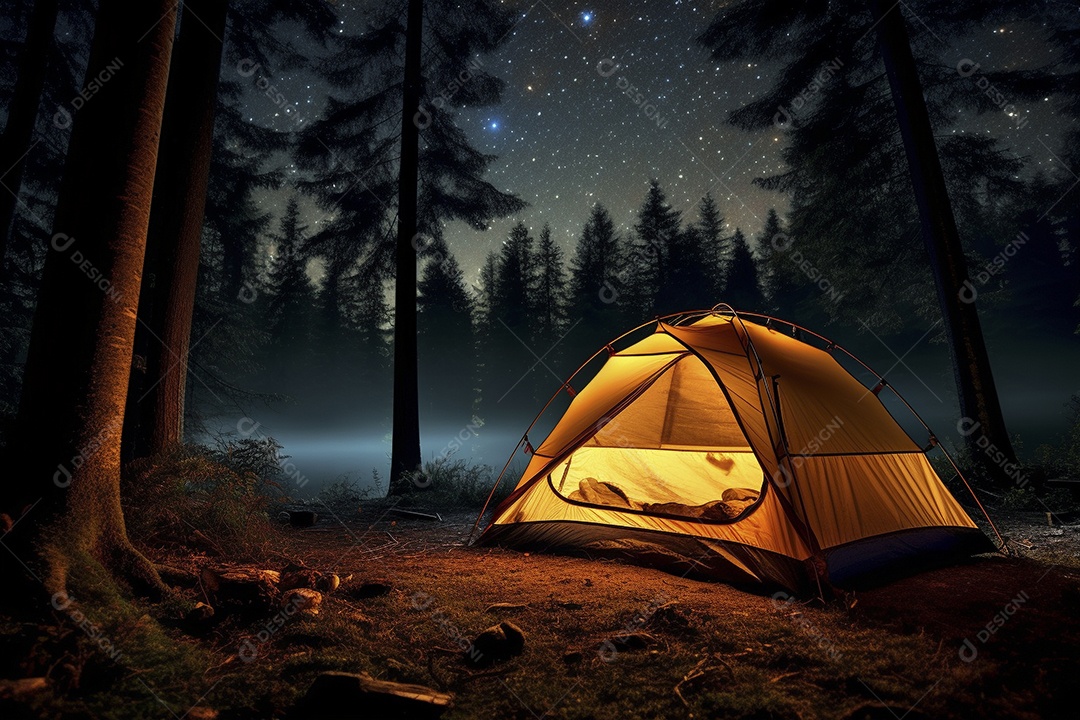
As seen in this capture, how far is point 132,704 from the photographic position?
2055mm

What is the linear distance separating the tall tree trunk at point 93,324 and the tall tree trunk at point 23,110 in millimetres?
8482

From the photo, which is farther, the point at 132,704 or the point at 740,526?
the point at 740,526

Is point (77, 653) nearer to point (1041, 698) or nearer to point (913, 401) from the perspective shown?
point (1041, 698)

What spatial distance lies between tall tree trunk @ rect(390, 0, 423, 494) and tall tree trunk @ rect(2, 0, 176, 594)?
6.28m

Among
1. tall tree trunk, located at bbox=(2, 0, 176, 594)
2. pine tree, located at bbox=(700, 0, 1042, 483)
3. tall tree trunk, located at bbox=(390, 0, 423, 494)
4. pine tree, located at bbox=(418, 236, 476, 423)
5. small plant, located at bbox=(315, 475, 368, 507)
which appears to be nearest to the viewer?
tall tree trunk, located at bbox=(2, 0, 176, 594)

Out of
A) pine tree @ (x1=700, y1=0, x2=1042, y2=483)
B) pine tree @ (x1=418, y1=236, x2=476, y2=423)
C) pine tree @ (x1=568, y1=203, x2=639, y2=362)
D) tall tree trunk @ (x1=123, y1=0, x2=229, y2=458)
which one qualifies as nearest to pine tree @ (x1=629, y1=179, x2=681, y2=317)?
pine tree @ (x1=568, y1=203, x2=639, y2=362)

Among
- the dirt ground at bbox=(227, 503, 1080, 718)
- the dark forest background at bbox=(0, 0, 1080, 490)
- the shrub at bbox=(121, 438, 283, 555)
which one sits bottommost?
the dirt ground at bbox=(227, 503, 1080, 718)

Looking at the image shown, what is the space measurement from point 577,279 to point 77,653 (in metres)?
32.4

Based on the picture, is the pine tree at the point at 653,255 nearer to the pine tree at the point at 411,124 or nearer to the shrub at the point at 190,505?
the pine tree at the point at 411,124

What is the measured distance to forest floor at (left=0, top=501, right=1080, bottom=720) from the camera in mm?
2251

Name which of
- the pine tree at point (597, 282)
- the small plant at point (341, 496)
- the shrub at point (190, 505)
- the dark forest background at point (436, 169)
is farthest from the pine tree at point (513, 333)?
the shrub at point (190, 505)

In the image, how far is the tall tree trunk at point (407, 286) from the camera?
32.3 ft

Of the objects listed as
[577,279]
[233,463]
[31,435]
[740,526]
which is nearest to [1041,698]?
[740,526]

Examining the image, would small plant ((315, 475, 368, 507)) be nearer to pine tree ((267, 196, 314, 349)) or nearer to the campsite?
the campsite
